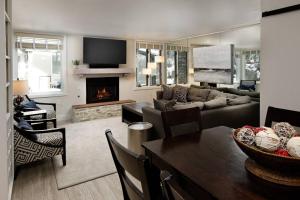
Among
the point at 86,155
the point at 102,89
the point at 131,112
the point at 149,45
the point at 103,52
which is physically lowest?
the point at 86,155

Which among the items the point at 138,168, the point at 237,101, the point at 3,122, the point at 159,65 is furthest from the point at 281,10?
the point at 159,65

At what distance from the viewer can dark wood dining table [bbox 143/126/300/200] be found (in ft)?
3.05

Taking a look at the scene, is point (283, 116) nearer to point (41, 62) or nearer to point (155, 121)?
point (155, 121)

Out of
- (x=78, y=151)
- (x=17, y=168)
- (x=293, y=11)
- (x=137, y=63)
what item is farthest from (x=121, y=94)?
(x=293, y=11)

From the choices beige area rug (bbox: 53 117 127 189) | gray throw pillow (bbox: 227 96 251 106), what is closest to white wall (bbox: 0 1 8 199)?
beige area rug (bbox: 53 117 127 189)

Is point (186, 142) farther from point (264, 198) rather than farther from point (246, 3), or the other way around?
point (246, 3)

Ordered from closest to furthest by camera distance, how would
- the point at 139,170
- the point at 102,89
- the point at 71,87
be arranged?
1. the point at 139,170
2. the point at 71,87
3. the point at 102,89

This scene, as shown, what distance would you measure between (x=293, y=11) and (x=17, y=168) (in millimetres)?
3775

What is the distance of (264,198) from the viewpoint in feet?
2.94

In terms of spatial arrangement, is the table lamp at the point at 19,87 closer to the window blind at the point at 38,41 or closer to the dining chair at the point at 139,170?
the window blind at the point at 38,41

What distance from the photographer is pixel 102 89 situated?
22.0 ft

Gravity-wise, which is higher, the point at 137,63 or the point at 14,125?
the point at 137,63

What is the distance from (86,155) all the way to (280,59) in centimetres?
304

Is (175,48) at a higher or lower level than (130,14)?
higher
